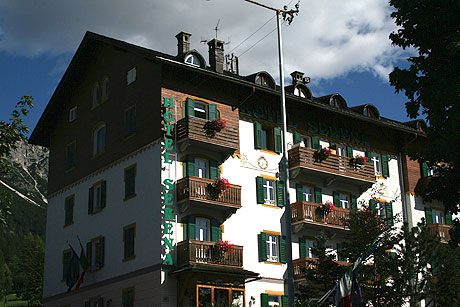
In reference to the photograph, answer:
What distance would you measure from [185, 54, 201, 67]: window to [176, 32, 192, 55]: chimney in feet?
9.06

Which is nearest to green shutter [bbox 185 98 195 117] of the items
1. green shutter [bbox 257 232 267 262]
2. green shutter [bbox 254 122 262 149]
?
green shutter [bbox 254 122 262 149]

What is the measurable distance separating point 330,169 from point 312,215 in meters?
3.13

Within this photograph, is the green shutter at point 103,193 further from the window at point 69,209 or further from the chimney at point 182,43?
the chimney at point 182,43

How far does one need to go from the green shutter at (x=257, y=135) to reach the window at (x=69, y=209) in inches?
463

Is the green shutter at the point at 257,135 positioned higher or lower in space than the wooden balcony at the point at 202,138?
higher

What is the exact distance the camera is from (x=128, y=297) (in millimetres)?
36844

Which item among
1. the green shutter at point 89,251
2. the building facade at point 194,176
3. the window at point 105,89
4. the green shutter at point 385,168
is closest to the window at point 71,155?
the building facade at point 194,176

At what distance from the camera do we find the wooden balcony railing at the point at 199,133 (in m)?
36.2

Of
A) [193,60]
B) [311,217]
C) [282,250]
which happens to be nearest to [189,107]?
[193,60]

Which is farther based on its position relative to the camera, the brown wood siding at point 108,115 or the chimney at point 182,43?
the chimney at point 182,43

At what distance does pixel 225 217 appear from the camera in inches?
1467

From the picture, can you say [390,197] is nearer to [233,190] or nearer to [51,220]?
[233,190]

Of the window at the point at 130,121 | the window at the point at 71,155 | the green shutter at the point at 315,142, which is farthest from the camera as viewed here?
the window at the point at 71,155

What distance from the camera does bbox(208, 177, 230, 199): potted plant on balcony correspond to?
36.0 meters
